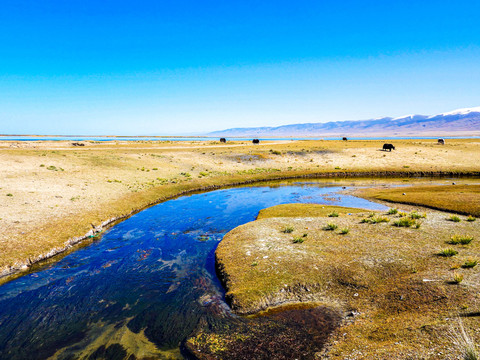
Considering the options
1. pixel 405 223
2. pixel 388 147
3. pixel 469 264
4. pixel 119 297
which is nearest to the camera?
pixel 469 264

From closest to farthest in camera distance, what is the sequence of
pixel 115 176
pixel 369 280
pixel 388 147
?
pixel 369 280 → pixel 115 176 → pixel 388 147

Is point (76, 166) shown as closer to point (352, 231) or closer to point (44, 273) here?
point (44, 273)

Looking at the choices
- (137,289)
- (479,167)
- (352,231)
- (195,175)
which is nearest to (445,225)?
(352,231)

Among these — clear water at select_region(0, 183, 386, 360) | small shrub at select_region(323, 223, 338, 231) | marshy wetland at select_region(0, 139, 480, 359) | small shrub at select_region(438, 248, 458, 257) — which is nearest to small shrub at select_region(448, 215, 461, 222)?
marshy wetland at select_region(0, 139, 480, 359)

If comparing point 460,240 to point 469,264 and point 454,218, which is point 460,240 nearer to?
point 469,264

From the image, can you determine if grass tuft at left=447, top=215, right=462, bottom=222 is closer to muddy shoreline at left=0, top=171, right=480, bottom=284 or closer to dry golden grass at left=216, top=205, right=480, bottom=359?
dry golden grass at left=216, top=205, right=480, bottom=359

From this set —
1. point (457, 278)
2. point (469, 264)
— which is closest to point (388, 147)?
point (469, 264)
